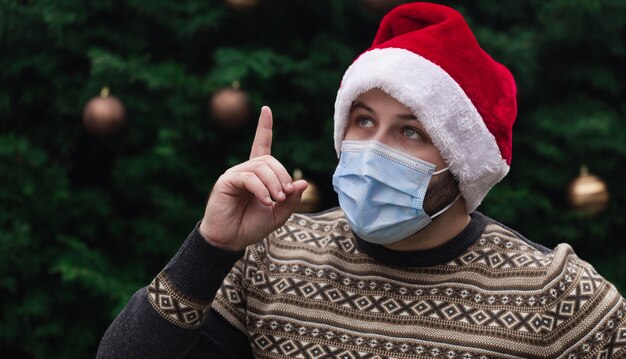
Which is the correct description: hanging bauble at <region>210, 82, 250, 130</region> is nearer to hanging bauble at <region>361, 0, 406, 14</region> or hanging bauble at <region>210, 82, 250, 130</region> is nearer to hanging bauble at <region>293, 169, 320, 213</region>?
hanging bauble at <region>293, 169, 320, 213</region>

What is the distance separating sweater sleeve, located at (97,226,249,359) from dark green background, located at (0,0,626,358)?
5.33 ft

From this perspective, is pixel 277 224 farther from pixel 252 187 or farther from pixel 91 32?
pixel 91 32

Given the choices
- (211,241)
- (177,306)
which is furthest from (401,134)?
(177,306)

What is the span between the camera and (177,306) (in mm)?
1979

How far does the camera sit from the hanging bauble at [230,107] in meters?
3.61

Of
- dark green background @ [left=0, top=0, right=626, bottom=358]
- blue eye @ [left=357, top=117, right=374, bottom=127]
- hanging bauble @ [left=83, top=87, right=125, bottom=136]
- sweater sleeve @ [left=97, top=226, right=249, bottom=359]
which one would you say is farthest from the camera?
dark green background @ [left=0, top=0, right=626, bottom=358]

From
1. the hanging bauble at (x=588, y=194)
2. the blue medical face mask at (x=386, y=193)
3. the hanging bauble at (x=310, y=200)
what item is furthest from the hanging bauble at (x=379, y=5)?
the blue medical face mask at (x=386, y=193)

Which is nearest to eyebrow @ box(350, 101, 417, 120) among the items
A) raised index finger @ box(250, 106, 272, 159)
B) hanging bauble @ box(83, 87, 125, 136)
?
raised index finger @ box(250, 106, 272, 159)

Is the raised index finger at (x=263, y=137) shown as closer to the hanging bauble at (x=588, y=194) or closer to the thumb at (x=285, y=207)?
the thumb at (x=285, y=207)

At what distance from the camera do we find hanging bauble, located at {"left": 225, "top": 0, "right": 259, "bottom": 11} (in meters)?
A: 3.66

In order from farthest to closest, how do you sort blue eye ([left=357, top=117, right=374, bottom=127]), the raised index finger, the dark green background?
the dark green background, blue eye ([left=357, top=117, right=374, bottom=127]), the raised index finger

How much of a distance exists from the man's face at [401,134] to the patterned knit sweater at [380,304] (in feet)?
0.44

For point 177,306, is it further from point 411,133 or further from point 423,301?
point 411,133

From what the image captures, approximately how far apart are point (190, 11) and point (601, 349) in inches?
99.7
